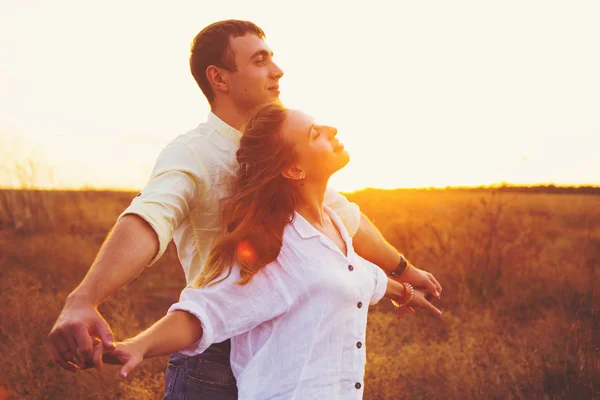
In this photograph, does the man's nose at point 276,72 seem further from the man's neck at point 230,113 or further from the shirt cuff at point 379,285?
the shirt cuff at point 379,285

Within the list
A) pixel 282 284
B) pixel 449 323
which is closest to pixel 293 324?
pixel 282 284

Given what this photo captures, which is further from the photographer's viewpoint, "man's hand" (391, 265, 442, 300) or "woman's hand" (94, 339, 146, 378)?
"man's hand" (391, 265, 442, 300)

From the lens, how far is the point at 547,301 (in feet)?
21.5

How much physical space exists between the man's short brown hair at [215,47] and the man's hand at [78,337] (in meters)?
1.28

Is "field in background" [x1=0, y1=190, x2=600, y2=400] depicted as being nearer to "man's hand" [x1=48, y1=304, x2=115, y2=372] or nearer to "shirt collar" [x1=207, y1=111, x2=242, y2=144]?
"shirt collar" [x1=207, y1=111, x2=242, y2=144]

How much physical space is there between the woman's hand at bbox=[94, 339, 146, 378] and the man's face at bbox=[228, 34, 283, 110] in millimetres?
1230

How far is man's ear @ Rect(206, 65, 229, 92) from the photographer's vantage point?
2330 millimetres

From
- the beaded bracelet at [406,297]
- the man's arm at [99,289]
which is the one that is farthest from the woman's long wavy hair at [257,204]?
the beaded bracelet at [406,297]

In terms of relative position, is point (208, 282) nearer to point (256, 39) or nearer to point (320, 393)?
point (320, 393)

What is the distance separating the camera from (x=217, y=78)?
2.35 m

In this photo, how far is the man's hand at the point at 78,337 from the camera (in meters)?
1.27

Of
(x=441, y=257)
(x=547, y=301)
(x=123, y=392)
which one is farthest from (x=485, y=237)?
(x=123, y=392)

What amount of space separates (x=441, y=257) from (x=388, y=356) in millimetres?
2902

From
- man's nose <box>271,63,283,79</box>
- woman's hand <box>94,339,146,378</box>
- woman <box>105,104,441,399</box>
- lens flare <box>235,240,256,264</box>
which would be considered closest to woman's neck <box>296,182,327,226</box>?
woman <box>105,104,441,399</box>
